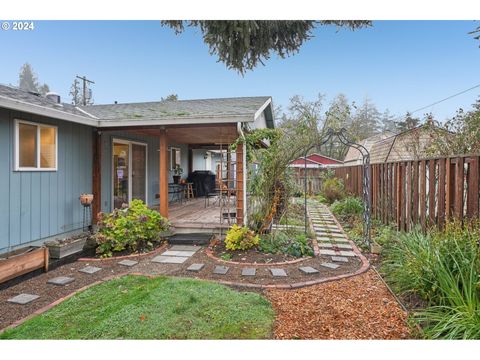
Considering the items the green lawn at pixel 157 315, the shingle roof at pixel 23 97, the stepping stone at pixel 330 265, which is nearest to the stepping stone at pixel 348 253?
the stepping stone at pixel 330 265

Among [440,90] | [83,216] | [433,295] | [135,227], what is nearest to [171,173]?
[83,216]

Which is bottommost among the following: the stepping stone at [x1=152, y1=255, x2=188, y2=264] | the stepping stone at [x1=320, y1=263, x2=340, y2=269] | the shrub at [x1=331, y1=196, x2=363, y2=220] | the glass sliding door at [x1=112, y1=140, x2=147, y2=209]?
the stepping stone at [x1=320, y1=263, x2=340, y2=269]

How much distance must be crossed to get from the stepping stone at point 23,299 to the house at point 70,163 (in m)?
1.78

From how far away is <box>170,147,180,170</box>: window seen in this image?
1059 centimetres

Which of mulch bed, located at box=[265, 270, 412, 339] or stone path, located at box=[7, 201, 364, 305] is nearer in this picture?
mulch bed, located at box=[265, 270, 412, 339]

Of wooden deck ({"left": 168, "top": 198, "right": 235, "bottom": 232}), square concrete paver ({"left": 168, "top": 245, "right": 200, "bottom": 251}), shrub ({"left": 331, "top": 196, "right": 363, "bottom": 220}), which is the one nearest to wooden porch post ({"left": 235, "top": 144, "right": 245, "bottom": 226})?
wooden deck ({"left": 168, "top": 198, "right": 235, "bottom": 232})

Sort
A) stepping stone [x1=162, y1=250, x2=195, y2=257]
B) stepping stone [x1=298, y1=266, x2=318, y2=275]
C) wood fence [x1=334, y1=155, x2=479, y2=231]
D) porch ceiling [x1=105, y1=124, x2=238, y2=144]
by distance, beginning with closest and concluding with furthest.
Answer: wood fence [x1=334, y1=155, x2=479, y2=231] < stepping stone [x1=298, y1=266, x2=318, y2=275] < stepping stone [x1=162, y1=250, x2=195, y2=257] < porch ceiling [x1=105, y1=124, x2=238, y2=144]

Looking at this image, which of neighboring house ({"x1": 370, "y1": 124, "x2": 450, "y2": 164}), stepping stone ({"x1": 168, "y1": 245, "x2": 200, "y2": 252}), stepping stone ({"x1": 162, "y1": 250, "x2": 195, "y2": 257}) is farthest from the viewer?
neighboring house ({"x1": 370, "y1": 124, "x2": 450, "y2": 164})

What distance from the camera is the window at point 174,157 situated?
10.6m

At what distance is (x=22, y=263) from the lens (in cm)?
417

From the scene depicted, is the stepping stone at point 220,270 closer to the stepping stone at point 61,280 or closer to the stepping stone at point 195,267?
the stepping stone at point 195,267

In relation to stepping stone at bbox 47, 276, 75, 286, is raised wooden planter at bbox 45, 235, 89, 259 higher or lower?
higher

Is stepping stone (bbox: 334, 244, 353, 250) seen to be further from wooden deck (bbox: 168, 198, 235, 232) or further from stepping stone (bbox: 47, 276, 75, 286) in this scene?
stepping stone (bbox: 47, 276, 75, 286)

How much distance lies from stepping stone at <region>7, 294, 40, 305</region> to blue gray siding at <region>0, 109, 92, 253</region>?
178 centimetres
